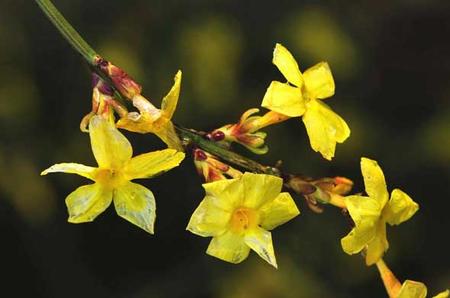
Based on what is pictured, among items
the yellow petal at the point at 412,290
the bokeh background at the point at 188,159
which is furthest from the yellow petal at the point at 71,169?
the bokeh background at the point at 188,159

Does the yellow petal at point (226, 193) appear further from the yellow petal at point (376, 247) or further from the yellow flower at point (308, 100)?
the yellow petal at point (376, 247)

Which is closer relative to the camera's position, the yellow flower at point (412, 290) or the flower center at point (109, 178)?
the flower center at point (109, 178)

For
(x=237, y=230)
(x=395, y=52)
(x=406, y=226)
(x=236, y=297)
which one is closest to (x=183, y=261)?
(x=236, y=297)

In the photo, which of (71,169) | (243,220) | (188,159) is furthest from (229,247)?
(188,159)

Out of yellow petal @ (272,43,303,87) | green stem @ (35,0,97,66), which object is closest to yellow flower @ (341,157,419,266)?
yellow petal @ (272,43,303,87)

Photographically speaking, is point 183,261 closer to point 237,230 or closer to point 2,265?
point 2,265

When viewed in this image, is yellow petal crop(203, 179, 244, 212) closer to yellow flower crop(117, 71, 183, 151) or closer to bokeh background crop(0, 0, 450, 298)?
yellow flower crop(117, 71, 183, 151)

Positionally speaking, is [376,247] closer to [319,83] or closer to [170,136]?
[319,83]
